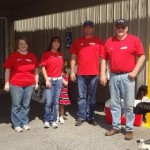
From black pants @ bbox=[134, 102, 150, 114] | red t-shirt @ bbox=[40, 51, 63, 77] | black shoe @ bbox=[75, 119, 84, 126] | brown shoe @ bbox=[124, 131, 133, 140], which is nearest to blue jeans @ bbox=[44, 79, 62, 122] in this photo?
red t-shirt @ bbox=[40, 51, 63, 77]

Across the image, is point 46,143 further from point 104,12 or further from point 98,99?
point 104,12

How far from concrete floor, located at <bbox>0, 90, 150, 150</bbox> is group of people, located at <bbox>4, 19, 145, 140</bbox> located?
0.60 ft

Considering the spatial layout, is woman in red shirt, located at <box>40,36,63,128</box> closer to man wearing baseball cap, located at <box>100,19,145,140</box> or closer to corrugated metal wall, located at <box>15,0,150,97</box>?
man wearing baseball cap, located at <box>100,19,145,140</box>

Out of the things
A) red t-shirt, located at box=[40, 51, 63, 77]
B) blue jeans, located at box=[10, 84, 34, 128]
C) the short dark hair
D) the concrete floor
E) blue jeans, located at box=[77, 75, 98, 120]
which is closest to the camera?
the concrete floor

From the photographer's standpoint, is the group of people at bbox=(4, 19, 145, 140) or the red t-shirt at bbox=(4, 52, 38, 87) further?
the red t-shirt at bbox=(4, 52, 38, 87)

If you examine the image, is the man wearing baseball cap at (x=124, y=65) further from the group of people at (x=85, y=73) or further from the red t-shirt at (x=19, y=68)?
the red t-shirt at (x=19, y=68)

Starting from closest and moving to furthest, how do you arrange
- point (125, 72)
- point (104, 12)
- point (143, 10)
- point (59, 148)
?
1. point (59, 148)
2. point (125, 72)
3. point (143, 10)
4. point (104, 12)

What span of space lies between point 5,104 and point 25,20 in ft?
13.4

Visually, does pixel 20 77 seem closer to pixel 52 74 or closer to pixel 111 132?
pixel 52 74

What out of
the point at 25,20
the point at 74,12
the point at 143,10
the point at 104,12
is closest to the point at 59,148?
the point at 143,10

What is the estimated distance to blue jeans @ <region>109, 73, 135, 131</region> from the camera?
5965 mm

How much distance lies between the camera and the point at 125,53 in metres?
5.89

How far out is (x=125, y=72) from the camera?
5961mm

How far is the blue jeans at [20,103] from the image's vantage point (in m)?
6.29
